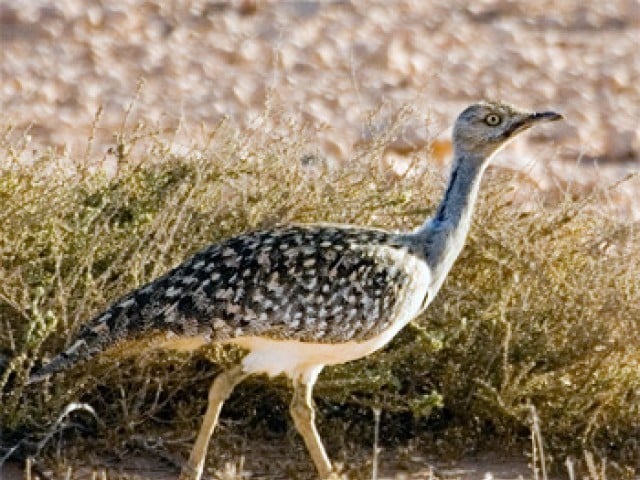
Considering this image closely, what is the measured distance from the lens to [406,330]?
763cm

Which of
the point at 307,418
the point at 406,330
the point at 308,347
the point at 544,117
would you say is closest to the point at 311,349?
the point at 308,347

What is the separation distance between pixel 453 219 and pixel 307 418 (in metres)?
0.80

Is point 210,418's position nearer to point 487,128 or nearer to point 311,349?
point 311,349

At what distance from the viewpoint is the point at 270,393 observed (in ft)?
25.3

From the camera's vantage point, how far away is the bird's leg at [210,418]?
7.05 meters

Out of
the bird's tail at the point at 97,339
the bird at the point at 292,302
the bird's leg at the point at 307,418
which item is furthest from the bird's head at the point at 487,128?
the bird's tail at the point at 97,339

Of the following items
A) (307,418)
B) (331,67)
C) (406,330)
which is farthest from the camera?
(331,67)

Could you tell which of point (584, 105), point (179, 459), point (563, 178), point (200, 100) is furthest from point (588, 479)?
point (584, 105)

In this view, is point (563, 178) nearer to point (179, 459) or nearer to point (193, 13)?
point (193, 13)

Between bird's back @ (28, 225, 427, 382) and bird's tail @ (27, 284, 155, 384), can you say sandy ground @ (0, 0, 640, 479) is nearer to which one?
bird's back @ (28, 225, 427, 382)

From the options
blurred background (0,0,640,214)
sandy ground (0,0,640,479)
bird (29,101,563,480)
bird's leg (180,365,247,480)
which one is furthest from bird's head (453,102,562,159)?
blurred background (0,0,640,214)

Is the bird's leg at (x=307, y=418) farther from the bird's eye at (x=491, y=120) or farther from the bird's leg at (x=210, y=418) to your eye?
the bird's eye at (x=491, y=120)

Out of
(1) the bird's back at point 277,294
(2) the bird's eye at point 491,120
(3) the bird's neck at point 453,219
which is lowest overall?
(1) the bird's back at point 277,294

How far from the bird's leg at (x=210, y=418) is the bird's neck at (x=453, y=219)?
0.72 metres
